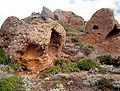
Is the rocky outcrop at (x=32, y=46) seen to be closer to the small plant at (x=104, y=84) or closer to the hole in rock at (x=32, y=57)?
the hole in rock at (x=32, y=57)

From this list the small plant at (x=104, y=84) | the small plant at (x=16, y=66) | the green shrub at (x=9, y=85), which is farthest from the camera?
the small plant at (x=16, y=66)

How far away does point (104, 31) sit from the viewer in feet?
51.4

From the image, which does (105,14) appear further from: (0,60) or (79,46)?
(0,60)

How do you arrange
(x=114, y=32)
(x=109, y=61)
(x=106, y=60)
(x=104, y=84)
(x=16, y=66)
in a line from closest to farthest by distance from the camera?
(x=104, y=84), (x=16, y=66), (x=109, y=61), (x=106, y=60), (x=114, y=32)

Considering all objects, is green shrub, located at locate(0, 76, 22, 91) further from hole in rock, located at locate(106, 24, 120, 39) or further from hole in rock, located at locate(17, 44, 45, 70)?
hole in rock, located at locate(106, 24, 120, 39)

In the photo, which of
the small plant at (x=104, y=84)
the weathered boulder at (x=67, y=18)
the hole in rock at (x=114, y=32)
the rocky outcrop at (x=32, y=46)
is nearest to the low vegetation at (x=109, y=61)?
the rocky outcrop at (x=32, y=46)

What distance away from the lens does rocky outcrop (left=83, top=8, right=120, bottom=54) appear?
15.1 metres

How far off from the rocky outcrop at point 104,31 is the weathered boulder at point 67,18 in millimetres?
22410

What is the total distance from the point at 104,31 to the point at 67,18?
25.3 metres

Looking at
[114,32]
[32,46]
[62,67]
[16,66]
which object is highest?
[114,32]

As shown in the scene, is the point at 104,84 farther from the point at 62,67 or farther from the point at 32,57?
the point at 32,57

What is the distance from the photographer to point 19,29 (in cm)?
800

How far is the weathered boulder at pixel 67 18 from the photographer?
3859 centimetres

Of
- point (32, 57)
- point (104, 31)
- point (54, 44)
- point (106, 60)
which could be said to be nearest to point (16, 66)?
point (32, 57)
